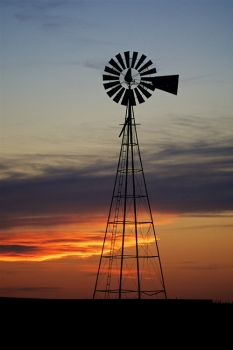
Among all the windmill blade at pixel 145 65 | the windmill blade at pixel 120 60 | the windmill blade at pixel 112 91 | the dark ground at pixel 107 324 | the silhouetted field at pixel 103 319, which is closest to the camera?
the dark ground at pixel 107 324

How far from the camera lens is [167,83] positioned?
41.1 m

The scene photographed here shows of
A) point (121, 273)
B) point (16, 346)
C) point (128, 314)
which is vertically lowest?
point (16, 346)

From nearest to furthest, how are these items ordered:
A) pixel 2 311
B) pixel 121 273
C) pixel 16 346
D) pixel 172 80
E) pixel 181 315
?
pixel 16 346 → pixel 2 311 → pixel 181 315 → pixel 121 273 → pixel 172 80

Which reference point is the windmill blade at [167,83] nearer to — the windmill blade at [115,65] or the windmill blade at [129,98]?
the windmill blade at [129,98]

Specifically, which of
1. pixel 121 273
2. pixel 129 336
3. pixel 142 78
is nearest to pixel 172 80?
pixel 142 78

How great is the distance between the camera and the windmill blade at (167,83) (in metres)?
40.8

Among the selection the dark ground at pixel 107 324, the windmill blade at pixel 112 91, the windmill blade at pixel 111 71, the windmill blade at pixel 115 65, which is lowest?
the dark ground at pixel 107 324

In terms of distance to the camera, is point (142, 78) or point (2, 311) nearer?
point (2, 311)

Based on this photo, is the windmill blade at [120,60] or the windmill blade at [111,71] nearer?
the windmill blade at [120,60]

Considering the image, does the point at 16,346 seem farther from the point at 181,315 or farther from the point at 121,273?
the point at 121,273

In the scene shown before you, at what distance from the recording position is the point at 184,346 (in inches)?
1132

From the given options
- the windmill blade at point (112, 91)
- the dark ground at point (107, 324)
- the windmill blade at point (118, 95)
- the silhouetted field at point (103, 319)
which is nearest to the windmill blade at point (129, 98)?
the windmill blade at point (118, 95)

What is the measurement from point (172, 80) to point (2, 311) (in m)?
18.0

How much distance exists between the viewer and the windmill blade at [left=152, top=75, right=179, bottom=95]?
40812mm
